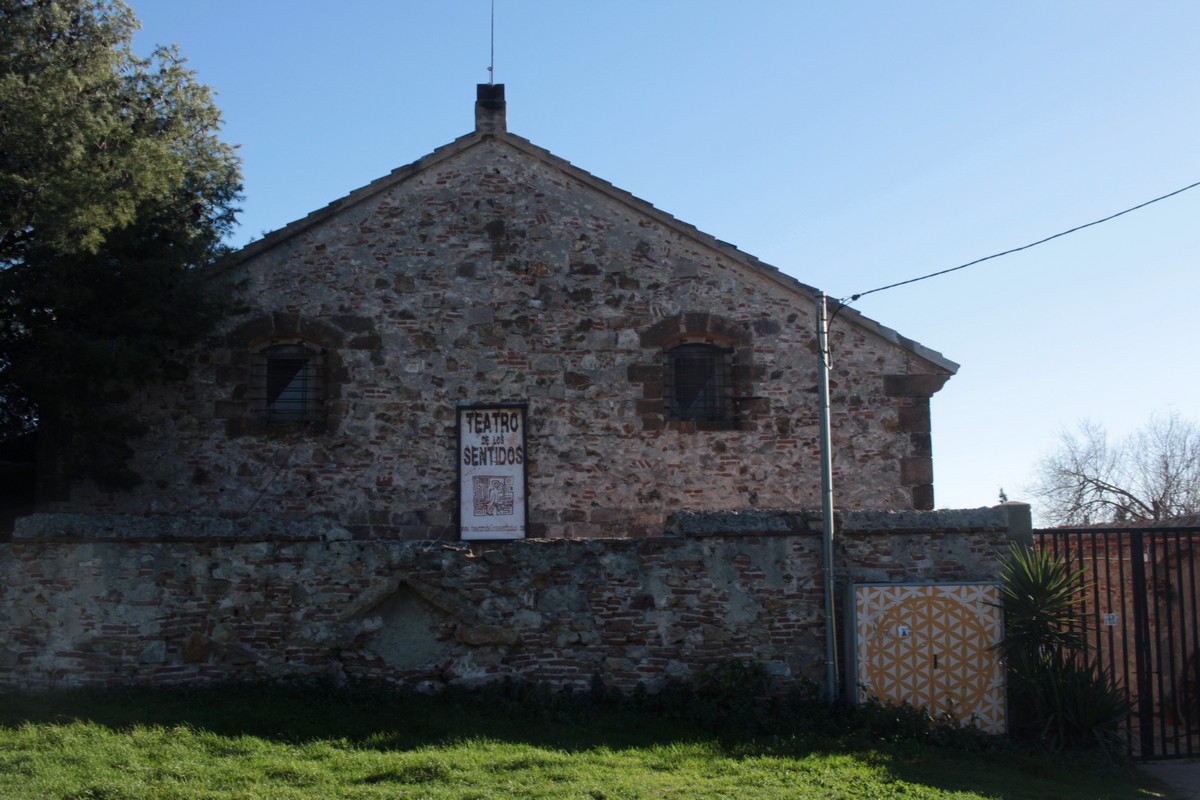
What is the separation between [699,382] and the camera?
15242 mm

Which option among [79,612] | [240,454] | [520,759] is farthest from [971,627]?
[240,454]

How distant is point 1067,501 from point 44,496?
26.9 metres

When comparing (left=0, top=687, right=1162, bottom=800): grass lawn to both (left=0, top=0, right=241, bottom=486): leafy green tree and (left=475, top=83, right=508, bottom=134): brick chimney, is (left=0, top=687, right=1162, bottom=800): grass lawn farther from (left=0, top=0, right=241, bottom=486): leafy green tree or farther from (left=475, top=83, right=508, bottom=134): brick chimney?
(left=475, top=83, right=508, bottom=134): brick chimney

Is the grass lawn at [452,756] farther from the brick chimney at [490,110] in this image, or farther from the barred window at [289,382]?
the brick chimney at [490,110]

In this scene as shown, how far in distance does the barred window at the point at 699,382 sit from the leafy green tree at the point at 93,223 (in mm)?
6042

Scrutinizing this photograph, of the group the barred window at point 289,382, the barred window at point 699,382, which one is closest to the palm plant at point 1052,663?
the barred window at point 699,382

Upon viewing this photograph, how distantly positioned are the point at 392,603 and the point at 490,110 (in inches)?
311

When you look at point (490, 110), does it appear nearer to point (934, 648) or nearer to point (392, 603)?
point (392, 603)

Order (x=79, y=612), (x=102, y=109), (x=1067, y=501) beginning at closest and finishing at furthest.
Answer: (x=79, y=612) < (x=102, y=109) < (x=1067, y=501)

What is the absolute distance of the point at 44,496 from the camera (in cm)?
1412

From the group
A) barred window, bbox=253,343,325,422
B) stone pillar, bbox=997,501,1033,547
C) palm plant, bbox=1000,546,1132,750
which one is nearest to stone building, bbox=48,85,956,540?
barred window, bbox=253,343,325,422

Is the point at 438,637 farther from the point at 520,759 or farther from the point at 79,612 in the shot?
the point at 79,612

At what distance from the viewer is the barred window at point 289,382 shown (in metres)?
14.8

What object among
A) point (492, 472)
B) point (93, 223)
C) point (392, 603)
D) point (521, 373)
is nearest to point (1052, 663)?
point (392, 603)
